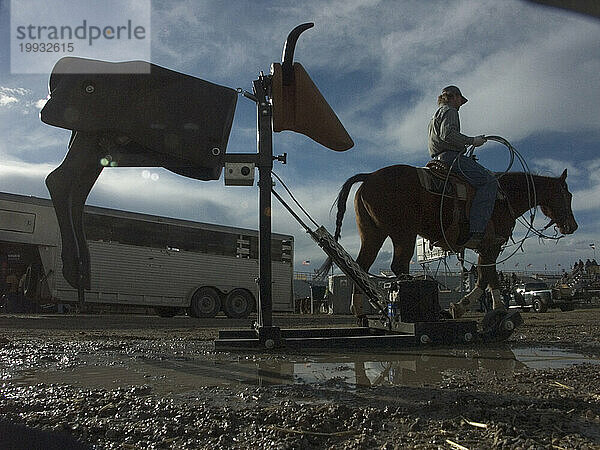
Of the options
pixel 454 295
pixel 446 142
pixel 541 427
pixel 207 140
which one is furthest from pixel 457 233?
pixel 454 295

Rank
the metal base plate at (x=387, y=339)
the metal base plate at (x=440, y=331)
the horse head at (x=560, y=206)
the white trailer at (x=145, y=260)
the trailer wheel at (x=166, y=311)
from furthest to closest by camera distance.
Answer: the trailer wheel at (x=166, y=311) < the white trailer at (x=145, y=260) < the horse head at (x=560, y=206) < the metal base plate at (x=440, y=331) < the metal base plate at (x=387, y=339)

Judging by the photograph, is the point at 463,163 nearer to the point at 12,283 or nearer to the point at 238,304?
the point at 238,304

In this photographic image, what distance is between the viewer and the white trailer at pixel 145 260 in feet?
50.1

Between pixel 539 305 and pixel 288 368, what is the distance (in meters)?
23.0

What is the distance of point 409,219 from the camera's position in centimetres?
574

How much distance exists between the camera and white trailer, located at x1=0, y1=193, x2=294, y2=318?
15.3 metres

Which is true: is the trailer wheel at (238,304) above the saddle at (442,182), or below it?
below

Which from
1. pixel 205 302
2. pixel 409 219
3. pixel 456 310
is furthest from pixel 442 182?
pixel 205 302

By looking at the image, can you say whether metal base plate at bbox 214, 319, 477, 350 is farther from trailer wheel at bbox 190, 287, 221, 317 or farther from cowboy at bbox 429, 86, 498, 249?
trailer wheel at bbox 190, 287, 221, 317

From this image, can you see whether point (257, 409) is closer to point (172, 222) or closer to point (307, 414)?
point (307, 414)

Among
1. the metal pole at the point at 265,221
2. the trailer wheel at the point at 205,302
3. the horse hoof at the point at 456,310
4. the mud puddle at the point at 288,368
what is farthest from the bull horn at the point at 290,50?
the trailer wheel at the point at 205,302

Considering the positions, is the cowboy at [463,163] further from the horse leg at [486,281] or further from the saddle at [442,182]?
the horse leg at [486,281]

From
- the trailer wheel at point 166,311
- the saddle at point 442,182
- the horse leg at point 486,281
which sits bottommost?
the trailer wheel at point 166,311

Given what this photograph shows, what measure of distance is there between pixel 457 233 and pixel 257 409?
14.5 ft
